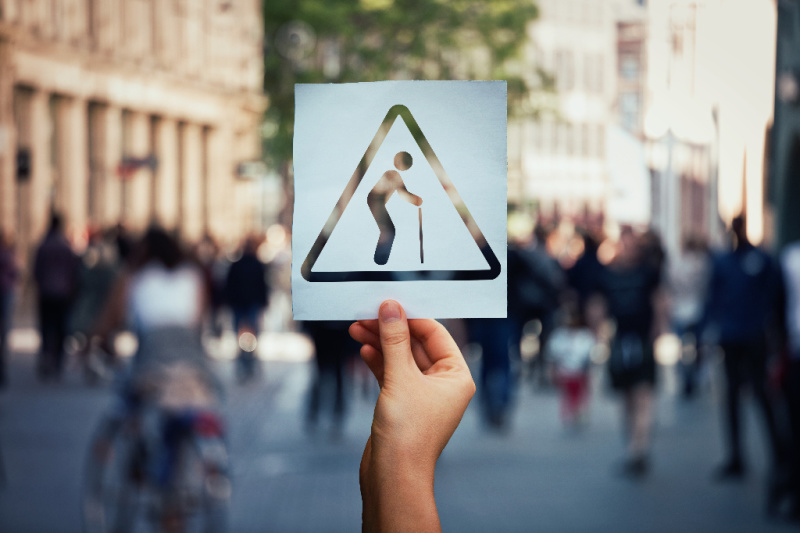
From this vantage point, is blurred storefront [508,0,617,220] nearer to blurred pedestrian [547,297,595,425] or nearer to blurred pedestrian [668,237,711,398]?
blurred pedestrian [668,237,711,398]

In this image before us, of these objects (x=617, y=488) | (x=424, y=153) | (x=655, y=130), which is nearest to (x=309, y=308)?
(x=424, y=153)

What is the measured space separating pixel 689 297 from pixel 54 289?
7.62 m

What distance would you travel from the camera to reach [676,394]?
14.5m

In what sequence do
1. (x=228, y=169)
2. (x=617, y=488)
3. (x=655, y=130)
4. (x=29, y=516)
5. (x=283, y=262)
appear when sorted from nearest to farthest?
(x=655, y=130), (x=29, y=516), (x=617, y=488), (x=283, y=262), (x=228, y=169)

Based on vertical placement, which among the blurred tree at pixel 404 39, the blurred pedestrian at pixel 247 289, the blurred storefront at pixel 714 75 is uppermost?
the blurred tree at pixel 404 39

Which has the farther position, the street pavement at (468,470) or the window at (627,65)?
the window at (627,65)

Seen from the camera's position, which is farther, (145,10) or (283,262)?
(145,10)

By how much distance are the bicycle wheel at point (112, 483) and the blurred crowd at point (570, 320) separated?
1.60 feet

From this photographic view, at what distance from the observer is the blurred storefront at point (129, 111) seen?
85.8 ft

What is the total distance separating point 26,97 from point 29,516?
67.3 feet

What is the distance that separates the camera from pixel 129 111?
3117cm

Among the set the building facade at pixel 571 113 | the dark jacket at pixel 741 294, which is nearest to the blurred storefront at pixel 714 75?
the dark jacket at pixel 741 294

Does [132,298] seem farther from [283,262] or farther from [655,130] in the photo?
[283,262]

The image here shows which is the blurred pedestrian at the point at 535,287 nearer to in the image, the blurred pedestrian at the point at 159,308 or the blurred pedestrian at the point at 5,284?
the blurred pedestrian at the point at 5,284
